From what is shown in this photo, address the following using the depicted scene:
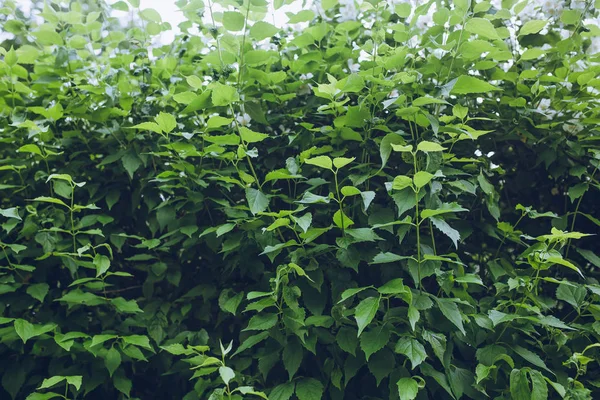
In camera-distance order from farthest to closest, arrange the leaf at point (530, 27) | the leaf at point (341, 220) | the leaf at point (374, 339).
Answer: the leaf at point (530, 27), the leaf at point (341, 220), the leaf at point (374, 339)

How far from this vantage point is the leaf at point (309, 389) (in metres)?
1.80

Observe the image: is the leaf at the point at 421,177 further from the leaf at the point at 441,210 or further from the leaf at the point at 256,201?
the leaf at the point at 256,201

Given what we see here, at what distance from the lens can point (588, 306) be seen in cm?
189

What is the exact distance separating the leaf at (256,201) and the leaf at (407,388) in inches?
27.8

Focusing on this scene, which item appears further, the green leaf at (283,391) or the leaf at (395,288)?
the green leaf at (283,391)

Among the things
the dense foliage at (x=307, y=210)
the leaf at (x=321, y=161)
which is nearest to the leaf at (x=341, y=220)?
the dense foliage at (x=307, y=210)

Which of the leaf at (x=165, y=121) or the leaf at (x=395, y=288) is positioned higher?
the leaf at (x=165, y=121)

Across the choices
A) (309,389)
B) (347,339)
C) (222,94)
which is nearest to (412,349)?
(347,339)

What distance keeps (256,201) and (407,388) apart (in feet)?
2.51

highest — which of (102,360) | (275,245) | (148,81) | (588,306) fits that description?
(148,81)

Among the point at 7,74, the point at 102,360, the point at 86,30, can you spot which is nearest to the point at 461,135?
the point at 102,360

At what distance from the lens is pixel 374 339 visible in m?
1.75

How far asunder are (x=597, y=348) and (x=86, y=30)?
2.47 meters

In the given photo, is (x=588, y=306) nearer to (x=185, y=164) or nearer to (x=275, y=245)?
(x=275, y=245)
